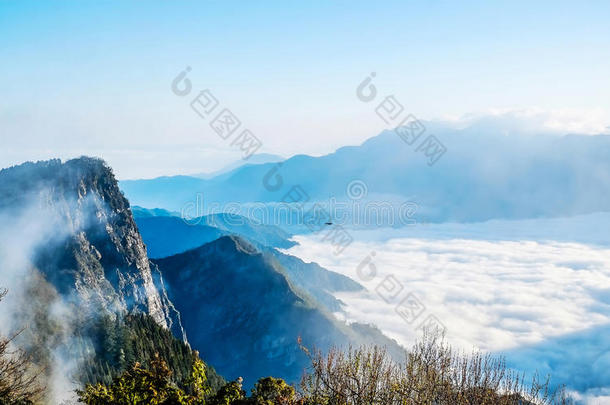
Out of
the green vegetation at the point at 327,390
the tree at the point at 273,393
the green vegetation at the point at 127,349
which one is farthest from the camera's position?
the green vegetation at the point at 127,349

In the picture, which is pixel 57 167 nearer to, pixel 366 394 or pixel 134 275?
pixel 134 275

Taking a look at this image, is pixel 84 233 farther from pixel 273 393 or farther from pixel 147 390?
pixel 273 393

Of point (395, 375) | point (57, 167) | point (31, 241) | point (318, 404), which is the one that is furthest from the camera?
point (57, 167)

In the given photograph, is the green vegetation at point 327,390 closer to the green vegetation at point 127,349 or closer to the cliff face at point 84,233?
the green vegetation at point 127,349

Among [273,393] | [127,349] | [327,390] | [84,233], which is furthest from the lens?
[84,233]

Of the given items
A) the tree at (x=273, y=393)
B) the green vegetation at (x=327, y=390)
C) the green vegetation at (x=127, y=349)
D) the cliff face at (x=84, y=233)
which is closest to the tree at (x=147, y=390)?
the green vegetation at (x=327, y=390)

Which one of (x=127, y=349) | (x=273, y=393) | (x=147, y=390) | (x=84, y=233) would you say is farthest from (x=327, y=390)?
(x=84, y=233)

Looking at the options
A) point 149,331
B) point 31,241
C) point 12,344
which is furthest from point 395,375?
point 31,241

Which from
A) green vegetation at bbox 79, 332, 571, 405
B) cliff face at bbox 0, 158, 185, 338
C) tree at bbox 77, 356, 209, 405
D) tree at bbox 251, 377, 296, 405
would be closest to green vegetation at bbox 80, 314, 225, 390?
cliff face at bbox 0, 158, 185, 338
